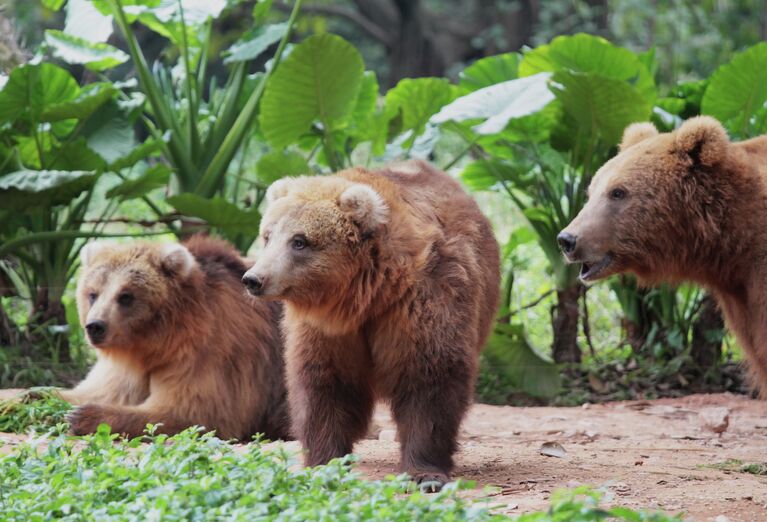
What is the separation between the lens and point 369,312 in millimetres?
4871

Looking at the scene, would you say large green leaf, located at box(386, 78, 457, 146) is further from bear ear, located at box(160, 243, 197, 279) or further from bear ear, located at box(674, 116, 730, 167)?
bear ear, located at box(674, 116, 730, 167)

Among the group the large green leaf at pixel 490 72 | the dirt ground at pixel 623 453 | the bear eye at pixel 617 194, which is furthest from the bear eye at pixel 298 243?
the large green leaf at pixel 490 72

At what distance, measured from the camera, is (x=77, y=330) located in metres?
8.22

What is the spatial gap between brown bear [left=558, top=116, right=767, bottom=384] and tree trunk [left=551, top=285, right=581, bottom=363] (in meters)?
2.90

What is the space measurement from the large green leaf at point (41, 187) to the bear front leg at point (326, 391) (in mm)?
2671

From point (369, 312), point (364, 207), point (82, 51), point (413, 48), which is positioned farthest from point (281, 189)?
point (413, 48)

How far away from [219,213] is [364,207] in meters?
2.98

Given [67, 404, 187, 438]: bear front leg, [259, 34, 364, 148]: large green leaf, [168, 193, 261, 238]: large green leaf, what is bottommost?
[67, 404, 187, 438]: bear front leg

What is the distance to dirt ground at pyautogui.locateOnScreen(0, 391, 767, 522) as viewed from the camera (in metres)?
4.30

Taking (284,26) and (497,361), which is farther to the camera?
(284,26)

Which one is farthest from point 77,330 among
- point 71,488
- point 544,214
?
point 71,488

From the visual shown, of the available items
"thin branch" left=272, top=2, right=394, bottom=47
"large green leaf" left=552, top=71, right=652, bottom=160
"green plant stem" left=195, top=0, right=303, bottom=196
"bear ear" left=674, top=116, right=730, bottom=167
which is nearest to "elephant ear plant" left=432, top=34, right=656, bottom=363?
"large green leaf" left=552, top=71, right=652, bottom=160

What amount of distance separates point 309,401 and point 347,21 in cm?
1792

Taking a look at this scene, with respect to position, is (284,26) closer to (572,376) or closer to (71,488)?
(572,376)
